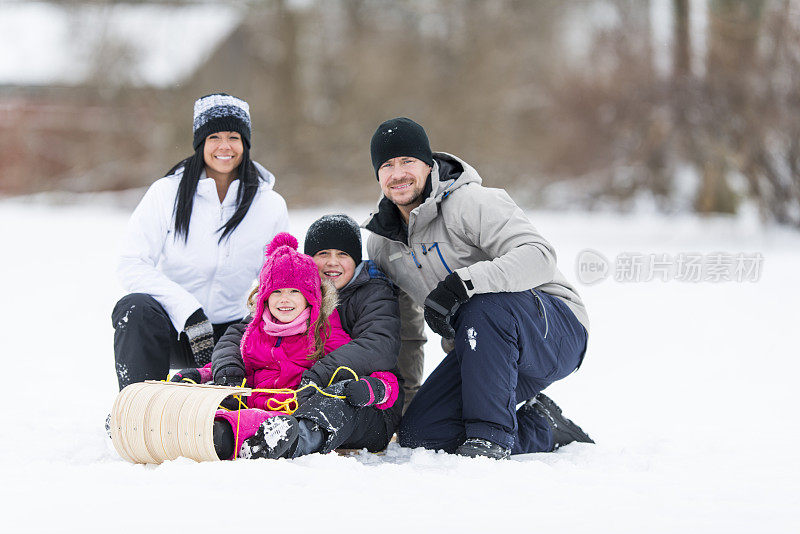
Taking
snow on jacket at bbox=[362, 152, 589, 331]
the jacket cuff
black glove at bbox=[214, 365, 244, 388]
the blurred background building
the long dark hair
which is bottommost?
black glove at bbox=[214, 365, 244, 388]

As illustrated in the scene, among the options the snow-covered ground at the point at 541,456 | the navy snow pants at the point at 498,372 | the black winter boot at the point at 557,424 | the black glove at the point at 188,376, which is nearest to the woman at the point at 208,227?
the black glove at the point at 188,376

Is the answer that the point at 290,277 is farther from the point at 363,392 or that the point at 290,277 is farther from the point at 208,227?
the point at 208,227

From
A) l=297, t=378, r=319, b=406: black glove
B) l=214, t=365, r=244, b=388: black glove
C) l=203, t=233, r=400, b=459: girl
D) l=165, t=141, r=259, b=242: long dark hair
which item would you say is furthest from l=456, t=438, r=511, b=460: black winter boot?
l=165, t=141, r=259, b=242: long dark hair

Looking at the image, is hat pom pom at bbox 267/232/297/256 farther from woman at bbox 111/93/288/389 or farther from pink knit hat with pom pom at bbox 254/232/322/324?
woman at bbox 111/93/288/389

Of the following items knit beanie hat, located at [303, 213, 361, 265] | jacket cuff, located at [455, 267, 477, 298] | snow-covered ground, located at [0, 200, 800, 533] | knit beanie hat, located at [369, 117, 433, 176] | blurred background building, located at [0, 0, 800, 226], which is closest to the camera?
snow-covered ground, located at [0, 200, 800, 533]

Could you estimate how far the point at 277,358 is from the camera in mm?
2656

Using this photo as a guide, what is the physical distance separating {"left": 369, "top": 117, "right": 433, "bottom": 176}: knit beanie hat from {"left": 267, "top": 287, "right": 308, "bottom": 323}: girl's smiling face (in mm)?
563

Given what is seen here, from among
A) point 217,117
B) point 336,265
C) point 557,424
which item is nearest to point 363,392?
point 336,265

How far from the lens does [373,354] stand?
8.57 ft

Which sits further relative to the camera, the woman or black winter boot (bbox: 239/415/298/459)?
the woman

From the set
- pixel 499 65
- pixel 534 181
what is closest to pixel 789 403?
pixel 534 181

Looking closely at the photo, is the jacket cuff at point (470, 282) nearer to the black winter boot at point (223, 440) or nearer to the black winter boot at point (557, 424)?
the black winter boot at point (557, 424)

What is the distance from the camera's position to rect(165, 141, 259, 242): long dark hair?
3062mm

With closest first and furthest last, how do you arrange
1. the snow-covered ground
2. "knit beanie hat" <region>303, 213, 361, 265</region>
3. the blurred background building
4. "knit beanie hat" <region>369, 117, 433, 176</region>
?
the snow-covered ground → "knit beanie hat" <region>369, 117, 433, 176</region> → "knit beanie hat" <region>303, 213, 361, 265</region> → the blurred background building
